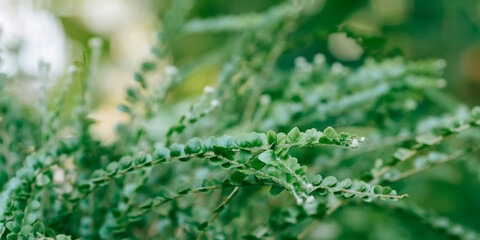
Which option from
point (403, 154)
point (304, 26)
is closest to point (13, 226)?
point (403, 154)

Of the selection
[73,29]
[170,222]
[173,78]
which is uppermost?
[73,29]

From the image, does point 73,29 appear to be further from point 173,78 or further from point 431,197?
point 431,197

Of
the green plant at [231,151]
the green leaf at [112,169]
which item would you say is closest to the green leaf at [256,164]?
the green plant at [231,151]

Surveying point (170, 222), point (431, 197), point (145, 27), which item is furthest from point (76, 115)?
point (145, 27)

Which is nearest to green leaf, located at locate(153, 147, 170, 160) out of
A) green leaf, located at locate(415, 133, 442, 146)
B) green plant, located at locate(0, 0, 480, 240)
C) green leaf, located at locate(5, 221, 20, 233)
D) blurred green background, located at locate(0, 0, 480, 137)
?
green plant, located at locate(0, 0, 480, 240)

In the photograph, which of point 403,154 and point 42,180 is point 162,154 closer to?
point 42,180

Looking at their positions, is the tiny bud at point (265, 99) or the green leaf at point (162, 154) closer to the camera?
the green leaf at point (162, 154)

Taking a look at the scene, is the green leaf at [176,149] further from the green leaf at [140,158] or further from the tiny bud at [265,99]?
the tiny bud at [265,99]
